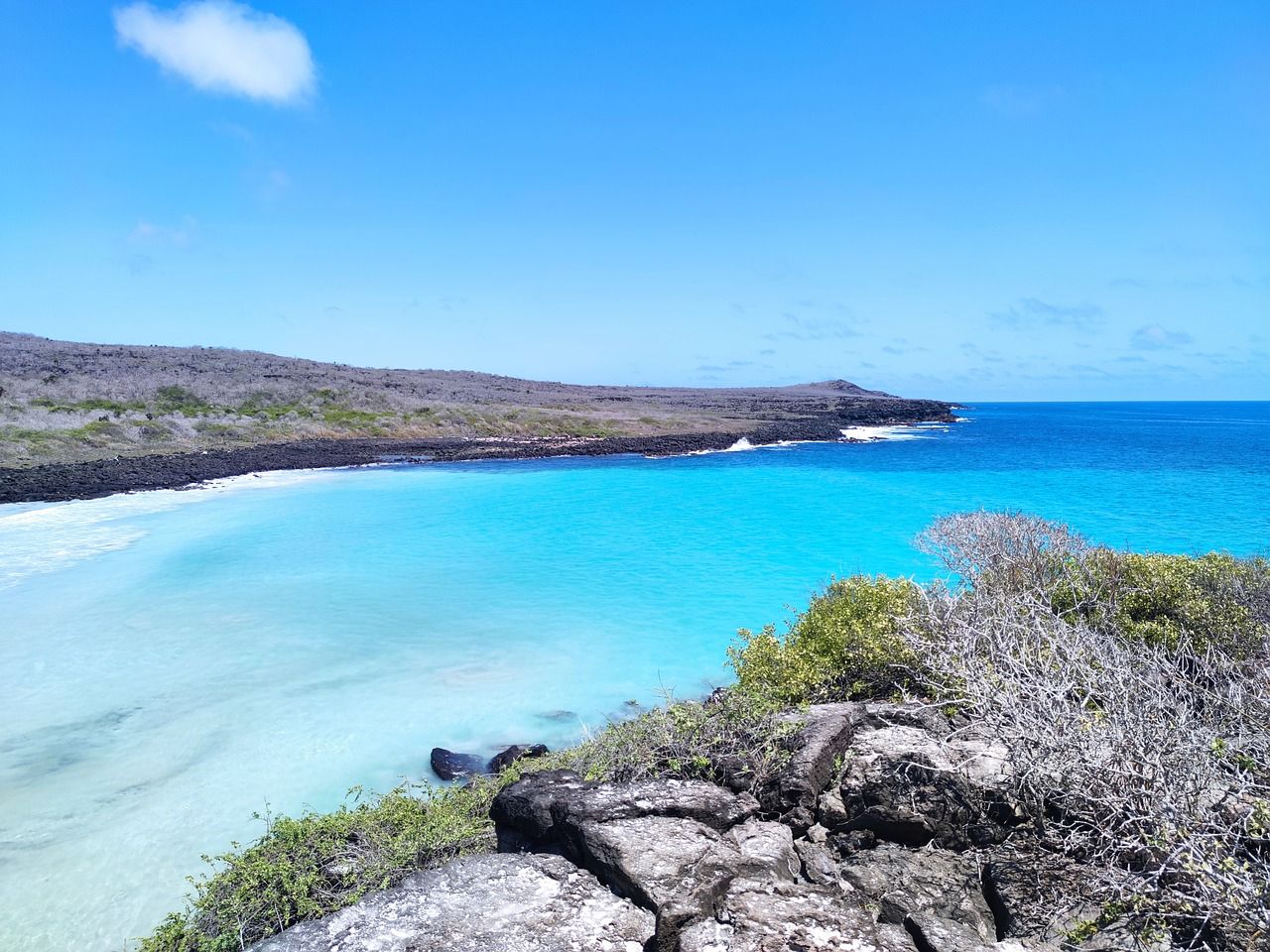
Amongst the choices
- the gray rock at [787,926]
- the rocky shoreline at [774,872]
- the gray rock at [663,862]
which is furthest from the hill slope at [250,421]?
the gray rock at [787,926]

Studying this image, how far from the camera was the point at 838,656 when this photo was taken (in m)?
9.36

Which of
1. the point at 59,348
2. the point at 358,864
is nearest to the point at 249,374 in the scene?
the point at 59,348

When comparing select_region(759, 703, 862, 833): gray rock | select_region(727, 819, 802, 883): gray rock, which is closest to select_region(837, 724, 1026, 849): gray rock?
select_region(759, 703, 862, 833): gray rock

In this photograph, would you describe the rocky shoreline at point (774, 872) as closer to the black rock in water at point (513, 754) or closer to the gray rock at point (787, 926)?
the gray rock at point (787, 926)

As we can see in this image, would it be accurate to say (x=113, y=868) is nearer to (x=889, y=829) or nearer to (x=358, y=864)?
(x=358, y=864)

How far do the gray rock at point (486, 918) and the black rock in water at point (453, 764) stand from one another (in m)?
5.66

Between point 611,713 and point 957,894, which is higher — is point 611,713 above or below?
below

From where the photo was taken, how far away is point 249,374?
79375 mm

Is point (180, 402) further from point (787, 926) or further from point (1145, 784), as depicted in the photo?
point (1145, 784)

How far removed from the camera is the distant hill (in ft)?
160

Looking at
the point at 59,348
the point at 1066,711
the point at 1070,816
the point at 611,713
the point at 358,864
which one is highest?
the point at 59,348

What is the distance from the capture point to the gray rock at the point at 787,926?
13.7ft

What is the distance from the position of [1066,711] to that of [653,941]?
327 centimetres

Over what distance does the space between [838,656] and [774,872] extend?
465 cm
